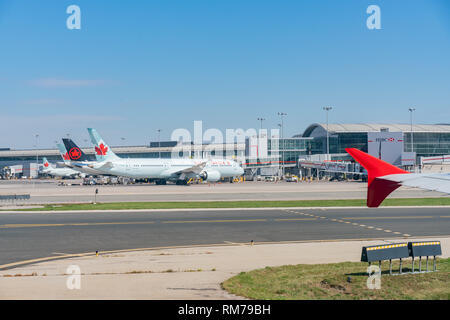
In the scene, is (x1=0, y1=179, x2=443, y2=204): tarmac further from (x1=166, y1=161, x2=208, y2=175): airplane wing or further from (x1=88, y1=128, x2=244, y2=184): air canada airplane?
(x1=166, y1=161, x2=208, y2=175): airplane wing

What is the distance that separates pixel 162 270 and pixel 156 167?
63.5 m

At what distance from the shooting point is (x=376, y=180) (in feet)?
35.7

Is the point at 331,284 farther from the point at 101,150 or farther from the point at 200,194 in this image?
the point at 101,150

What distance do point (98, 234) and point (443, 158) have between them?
8670cm

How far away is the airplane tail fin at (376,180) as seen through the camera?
421 inches

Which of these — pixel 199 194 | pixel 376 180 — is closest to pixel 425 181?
pixel 376 180

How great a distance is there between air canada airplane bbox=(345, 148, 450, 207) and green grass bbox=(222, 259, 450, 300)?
334 cm

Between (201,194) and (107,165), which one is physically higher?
(107,165)

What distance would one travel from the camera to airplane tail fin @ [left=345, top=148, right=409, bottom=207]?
10.7 meters

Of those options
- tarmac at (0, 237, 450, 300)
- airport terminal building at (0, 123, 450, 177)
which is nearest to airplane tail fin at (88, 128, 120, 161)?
airport terminal building at (0, 123, 450, 177)

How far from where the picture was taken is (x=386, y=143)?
9412 cm

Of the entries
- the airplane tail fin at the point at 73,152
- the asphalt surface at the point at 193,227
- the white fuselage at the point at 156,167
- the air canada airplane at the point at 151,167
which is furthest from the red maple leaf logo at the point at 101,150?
the asphalt surface at the point at 193,227
